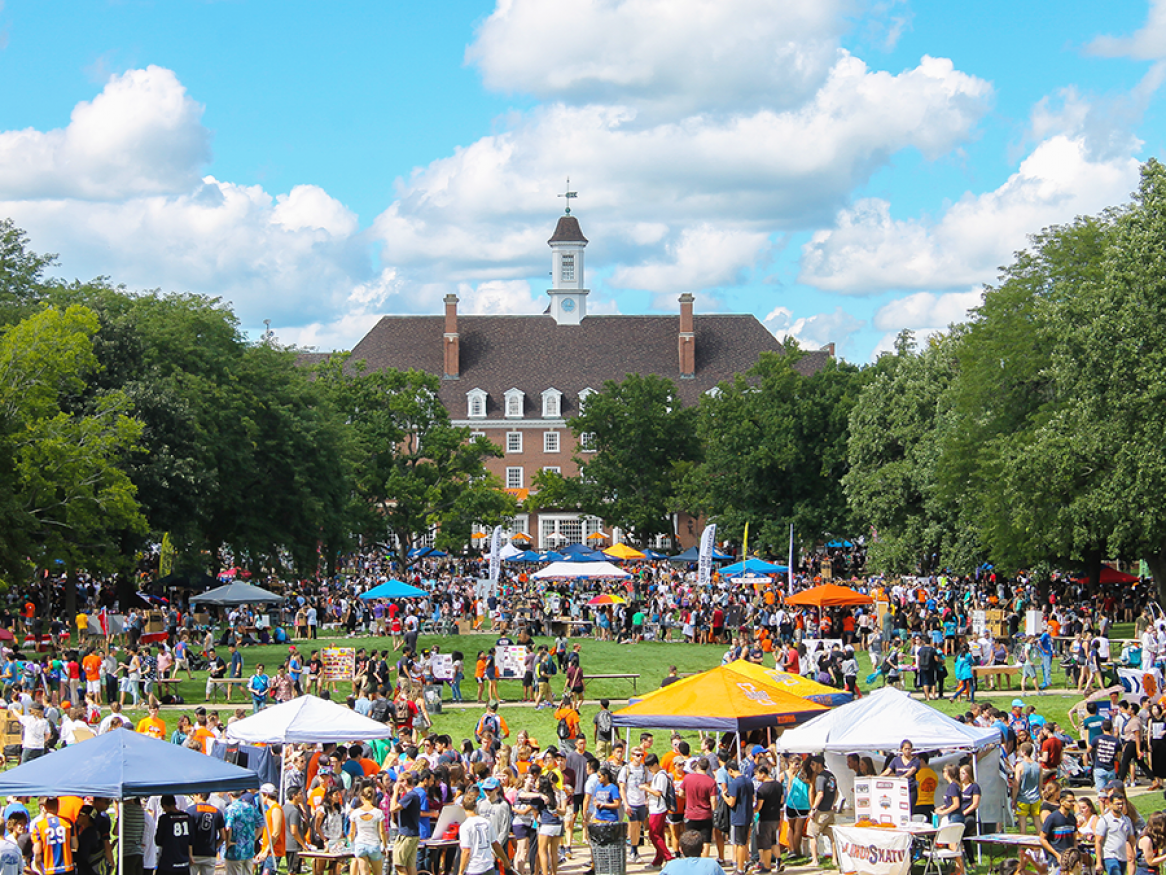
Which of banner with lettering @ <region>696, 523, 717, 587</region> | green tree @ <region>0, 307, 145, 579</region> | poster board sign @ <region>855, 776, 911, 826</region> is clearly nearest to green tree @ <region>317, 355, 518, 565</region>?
banner with lettering @ <region>696, 523, 717, 587</region>

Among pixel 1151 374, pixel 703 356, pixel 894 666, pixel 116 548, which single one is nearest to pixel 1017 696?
pixel 894 666

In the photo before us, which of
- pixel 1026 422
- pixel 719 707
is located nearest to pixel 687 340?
pixel 1026 422

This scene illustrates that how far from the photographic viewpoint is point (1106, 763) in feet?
59.3

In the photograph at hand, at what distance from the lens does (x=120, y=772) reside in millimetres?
12875

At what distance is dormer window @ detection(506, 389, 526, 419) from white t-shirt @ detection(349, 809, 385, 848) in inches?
3380

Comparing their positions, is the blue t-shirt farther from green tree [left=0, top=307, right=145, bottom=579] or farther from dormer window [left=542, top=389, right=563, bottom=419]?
dormer window [left=542, top=389, right=563, bottom=419]

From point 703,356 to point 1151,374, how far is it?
68.4 metres

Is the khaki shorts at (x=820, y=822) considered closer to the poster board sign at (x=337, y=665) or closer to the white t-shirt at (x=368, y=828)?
the white t-shirt at (x=368, y=828)

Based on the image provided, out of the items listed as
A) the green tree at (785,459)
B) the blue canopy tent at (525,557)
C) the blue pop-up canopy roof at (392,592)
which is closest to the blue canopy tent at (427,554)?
the blue canopy tent at (525,557)

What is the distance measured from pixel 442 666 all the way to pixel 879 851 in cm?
1688

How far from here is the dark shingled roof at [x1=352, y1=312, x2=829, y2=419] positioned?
3974 inches

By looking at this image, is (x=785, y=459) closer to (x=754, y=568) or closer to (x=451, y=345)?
(x=754, y=568)

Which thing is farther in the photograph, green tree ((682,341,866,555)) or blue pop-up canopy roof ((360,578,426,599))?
green tree ((682,341,866,555))

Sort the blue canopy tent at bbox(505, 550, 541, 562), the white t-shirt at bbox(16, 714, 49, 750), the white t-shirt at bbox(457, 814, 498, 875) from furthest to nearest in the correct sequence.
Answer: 1. the blue canopy tent at bbox(505, 550, 541, 562)
2. the white t-shirt at bbox(16, 714, 49, 750)
3. the white t-shirt at bbox(457, 814, 498, 875)
